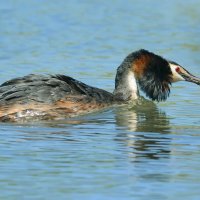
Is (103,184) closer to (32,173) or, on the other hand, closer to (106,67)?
(32,173)

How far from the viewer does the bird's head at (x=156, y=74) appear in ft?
52.7

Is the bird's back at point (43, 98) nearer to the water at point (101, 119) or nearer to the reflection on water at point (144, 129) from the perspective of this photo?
the water at point (101, 119)

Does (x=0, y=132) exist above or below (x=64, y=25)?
below

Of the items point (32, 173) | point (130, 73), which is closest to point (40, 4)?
point (130, 73)

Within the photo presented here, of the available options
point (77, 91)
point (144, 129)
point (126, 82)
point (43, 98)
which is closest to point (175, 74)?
point (126, 82)

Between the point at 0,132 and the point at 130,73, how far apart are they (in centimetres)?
388

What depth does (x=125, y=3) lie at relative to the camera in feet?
82.9

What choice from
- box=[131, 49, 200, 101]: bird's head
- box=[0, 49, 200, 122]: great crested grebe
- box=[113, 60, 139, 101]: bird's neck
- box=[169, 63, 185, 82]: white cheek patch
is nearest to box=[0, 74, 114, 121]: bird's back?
box=[0, 49, 200, 122]: great crested grebe

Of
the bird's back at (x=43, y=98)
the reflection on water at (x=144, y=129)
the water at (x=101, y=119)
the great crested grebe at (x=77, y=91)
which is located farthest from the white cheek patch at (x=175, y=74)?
the bird's back at (x=43, y=98)

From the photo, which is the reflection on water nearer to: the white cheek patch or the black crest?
the black crest

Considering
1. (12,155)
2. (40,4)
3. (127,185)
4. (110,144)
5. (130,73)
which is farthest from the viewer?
(40,4)

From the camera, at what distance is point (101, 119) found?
46.8 ft

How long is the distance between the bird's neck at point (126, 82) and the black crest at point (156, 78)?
15 centimetres

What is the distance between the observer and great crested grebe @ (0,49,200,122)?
45.0ft
